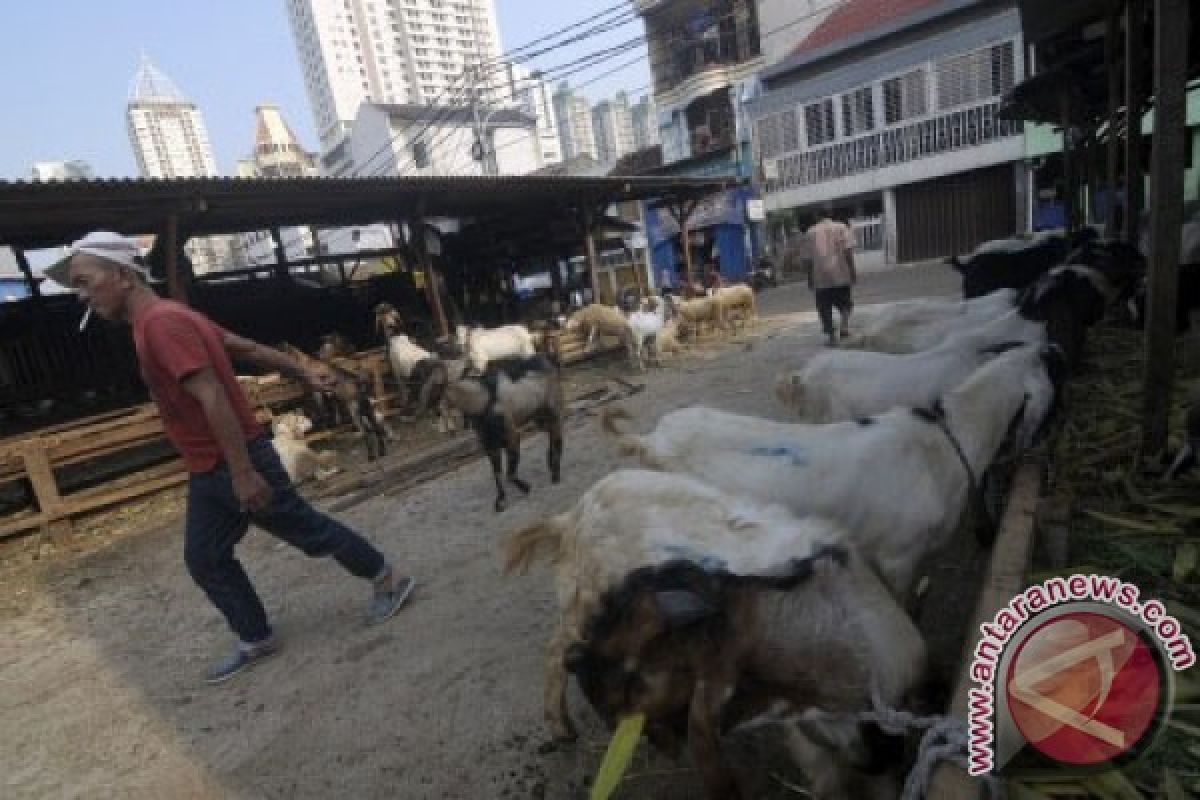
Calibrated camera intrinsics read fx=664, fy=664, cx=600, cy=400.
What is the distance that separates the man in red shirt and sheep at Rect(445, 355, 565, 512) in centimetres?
179

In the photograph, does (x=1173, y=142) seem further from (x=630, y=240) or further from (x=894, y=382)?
(x=630, y=240)

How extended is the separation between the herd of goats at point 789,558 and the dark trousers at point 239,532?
1673mm

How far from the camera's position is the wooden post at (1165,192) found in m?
2.79

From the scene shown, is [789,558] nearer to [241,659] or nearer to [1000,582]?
[1000,582]

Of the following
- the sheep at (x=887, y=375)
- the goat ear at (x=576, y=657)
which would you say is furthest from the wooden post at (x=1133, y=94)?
the goat ear at (x=576, y=657)

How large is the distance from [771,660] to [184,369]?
283 centimetres

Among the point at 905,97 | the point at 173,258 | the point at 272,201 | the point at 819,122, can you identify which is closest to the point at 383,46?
the point at 819,122

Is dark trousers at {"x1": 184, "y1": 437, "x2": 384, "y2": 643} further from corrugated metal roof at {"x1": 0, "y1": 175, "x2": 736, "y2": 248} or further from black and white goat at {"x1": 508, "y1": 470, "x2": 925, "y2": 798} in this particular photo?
corrugated metal roof at {"x1": 0, "y1": 175, "x2": 736, "y2": 248}

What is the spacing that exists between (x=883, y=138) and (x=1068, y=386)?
20.1 m

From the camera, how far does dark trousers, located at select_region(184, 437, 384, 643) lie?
11.2 feet

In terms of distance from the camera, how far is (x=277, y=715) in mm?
3139

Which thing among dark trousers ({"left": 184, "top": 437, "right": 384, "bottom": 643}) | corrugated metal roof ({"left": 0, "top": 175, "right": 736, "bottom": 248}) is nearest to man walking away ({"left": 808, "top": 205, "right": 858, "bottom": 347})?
corrugated metal roof ({"left": 0, "top": 175, "right": 736, "bottom": 248})

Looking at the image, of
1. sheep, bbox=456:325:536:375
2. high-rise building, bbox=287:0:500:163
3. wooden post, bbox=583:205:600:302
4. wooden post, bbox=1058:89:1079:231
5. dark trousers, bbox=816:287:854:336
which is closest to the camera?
wooden post, bbox=1058:89:1079:231

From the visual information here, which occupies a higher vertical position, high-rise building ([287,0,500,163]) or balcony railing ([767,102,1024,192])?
high-rise building ([287,0,500,163])
